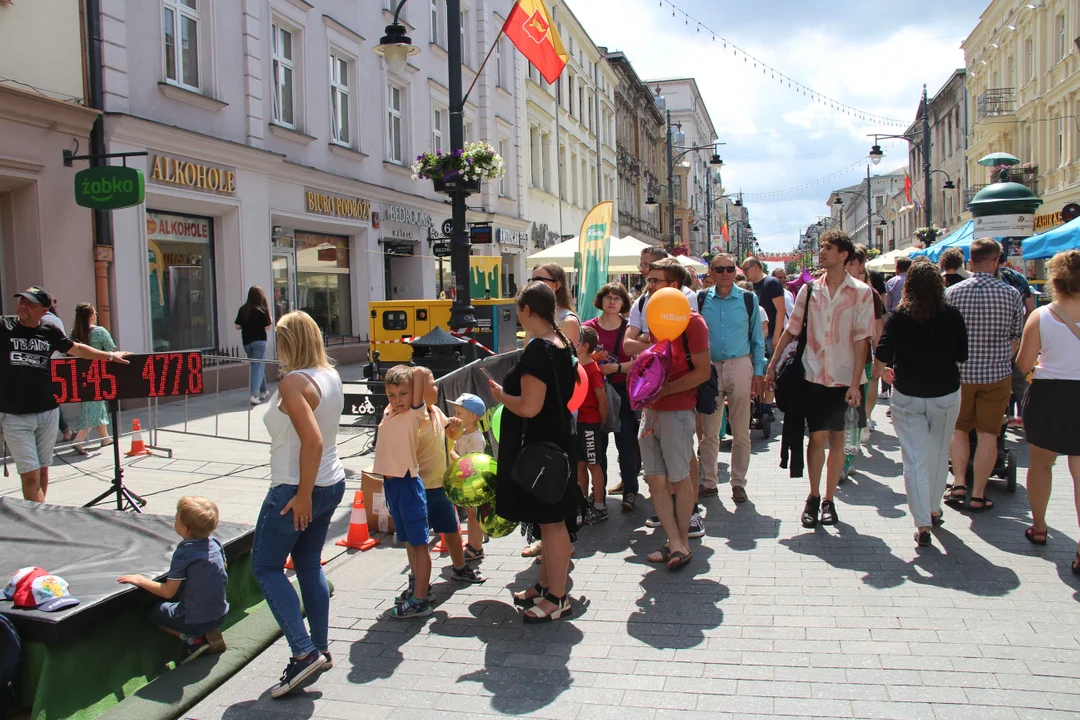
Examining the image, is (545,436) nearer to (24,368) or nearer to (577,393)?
(577,393)

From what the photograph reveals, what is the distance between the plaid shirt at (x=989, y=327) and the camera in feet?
19.5

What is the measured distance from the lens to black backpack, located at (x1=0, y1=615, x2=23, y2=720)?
328 cm

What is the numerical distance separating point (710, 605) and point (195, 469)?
18.4 ft

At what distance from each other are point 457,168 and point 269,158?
16.8ft

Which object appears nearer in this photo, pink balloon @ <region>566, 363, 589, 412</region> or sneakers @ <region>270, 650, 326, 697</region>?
sneakers @ <region>270, 650, 326, 697</region>

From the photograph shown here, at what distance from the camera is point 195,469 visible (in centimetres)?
809

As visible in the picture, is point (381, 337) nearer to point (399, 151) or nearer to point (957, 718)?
point (399, 151)

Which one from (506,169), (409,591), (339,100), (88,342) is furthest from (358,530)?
(506,169)

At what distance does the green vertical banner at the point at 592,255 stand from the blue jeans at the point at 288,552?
7.75 m

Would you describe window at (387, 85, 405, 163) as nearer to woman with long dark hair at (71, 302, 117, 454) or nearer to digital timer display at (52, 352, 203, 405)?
woman with long dark hair at (71, 302, 117, 454)

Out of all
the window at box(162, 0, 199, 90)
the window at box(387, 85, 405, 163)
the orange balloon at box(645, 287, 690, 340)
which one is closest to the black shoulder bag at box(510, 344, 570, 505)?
the orange balloon at box(645, 287, 690, 340)

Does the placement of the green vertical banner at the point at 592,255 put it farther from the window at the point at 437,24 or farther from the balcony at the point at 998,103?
the balcony at the point at 998,103

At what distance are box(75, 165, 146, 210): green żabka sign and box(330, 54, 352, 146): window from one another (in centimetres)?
732

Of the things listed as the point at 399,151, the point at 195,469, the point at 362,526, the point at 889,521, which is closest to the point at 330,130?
the point at 399,151
